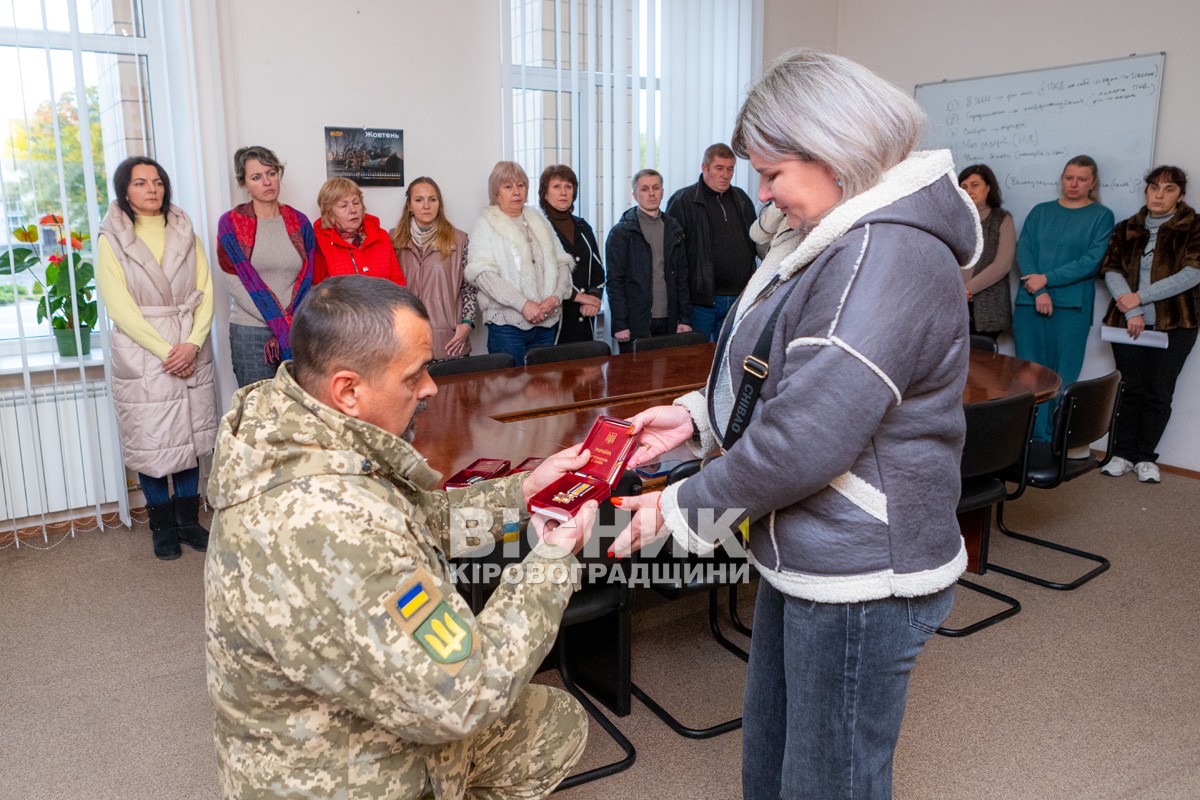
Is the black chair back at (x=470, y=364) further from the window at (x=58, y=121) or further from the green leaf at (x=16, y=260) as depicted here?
the green leaf at (x=16, y=260)

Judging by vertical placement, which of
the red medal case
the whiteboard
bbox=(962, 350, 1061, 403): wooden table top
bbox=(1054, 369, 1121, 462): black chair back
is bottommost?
bbox=(1054, 369, 1121, 462): black chair back

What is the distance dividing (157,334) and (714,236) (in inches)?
125

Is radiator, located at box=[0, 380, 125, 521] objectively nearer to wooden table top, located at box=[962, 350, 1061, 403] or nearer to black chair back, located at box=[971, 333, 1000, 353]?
wooden table top, located at box=[962, 350, 1061, 403]

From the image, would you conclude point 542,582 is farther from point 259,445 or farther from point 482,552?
point 482,552

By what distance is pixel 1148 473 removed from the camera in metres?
5.07

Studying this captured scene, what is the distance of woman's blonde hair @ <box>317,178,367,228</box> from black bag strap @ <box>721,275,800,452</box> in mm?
3481

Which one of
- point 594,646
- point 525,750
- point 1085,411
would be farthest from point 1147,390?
point 525,750

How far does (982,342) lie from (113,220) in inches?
163

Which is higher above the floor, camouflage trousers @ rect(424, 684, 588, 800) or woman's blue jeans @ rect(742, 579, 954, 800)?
woman's blue jeans @ rect(742, 579, 954, 800)

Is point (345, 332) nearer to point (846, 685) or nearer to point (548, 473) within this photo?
point (548, 473)

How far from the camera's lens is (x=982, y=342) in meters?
4.67

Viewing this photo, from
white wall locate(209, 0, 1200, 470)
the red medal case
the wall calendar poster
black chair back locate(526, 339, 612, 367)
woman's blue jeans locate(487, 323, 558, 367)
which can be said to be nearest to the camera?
the red medal case

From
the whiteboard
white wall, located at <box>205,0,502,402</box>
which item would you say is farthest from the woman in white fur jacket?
the whiteboard

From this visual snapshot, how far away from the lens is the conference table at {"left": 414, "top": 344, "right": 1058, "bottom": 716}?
8.73 ft
